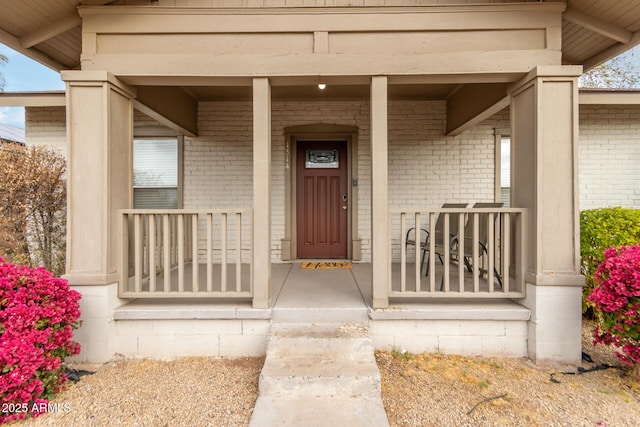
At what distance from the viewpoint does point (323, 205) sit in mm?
4754

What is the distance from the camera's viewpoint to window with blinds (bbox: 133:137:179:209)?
4.66 meters

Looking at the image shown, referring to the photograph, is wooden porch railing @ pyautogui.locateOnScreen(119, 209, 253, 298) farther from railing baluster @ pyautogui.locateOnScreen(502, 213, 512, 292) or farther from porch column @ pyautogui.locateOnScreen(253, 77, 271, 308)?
railing baluster @ pyautogui.locateOnScreen(502, 213, 512, 292)

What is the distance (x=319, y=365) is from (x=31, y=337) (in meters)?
1.76

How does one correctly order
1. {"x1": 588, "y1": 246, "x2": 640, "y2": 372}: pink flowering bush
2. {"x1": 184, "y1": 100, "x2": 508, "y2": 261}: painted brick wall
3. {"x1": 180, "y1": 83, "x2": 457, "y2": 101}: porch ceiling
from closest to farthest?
{"x1": 588, "y1": 246, "x2": 640, "y2": 372}: pink flowering bush → {"x1": 180, "y1": 83, "x2": 457, "y2": 101}: porch ceiling → {"x1": 184, "y1": 100, "x2": 508, "y2": 261}: painted brick wall

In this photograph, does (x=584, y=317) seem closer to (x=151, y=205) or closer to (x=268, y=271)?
(x=268, y=271)

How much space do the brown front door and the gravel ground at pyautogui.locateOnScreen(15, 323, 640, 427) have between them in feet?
7.33

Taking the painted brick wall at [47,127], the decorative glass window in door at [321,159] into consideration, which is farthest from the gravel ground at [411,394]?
the painted brick wall at [47,127]

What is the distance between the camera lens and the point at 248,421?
1969 millimetres

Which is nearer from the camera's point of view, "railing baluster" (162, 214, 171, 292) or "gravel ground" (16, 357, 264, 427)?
"gravel ground" (16, 357, 264, 427)

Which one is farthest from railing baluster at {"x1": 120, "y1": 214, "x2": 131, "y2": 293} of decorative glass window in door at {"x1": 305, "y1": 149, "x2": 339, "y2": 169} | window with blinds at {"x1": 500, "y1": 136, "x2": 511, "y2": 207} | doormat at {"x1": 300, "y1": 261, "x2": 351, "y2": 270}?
window with blinds at {"x1": 500, "y1": 136, "x2": 511, "y2": 207}

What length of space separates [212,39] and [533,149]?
8.87ft

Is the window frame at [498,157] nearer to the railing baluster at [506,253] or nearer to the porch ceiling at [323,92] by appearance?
the porch ceiling at [323,92]

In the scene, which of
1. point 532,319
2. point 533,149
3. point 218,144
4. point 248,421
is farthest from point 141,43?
point 532,319

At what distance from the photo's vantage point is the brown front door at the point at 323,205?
474 centimetres
